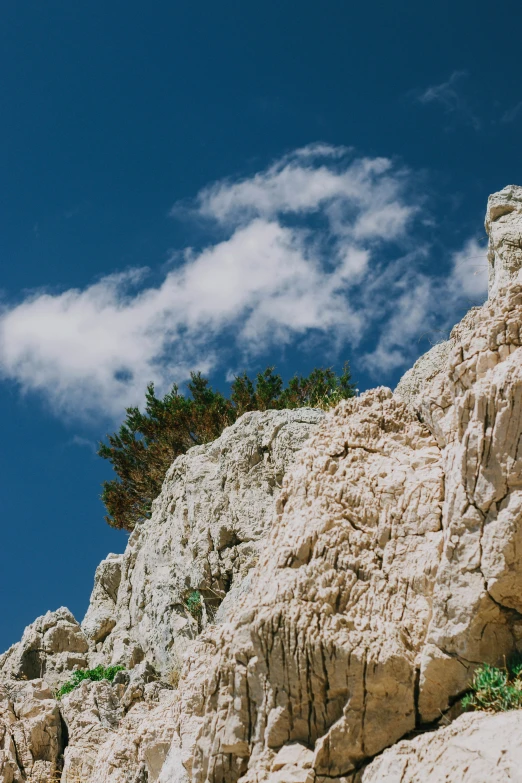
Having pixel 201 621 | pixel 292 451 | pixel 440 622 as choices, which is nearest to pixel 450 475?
pixel 440 622

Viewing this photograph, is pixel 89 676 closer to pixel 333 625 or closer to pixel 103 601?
pixel 103 601

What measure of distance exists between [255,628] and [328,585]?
990 millimetres

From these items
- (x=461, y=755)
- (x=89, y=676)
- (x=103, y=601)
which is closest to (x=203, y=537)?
(x=89, y=676)

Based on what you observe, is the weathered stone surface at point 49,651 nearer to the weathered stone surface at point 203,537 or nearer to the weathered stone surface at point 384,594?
the weathered stone surface at point 203,537

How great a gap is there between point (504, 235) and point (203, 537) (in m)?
10.0

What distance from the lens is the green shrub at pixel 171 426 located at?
28.1 meters

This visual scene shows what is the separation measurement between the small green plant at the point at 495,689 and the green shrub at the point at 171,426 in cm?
1909

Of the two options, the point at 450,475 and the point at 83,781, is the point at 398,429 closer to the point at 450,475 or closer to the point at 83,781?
the point at 450,475

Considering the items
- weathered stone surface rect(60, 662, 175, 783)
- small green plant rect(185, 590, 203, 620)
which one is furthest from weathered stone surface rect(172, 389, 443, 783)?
small green plant rect(185, 590, 203, 620)

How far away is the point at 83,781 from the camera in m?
14.4

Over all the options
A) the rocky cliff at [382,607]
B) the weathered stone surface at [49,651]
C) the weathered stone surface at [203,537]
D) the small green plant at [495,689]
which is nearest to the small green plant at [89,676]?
the weathered stone surface at [203,537]

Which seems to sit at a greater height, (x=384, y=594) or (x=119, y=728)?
(x=119, y=728)

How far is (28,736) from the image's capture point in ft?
51.6

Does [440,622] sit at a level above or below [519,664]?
above
